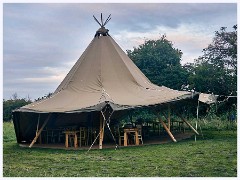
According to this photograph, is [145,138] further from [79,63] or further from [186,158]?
[186,158]

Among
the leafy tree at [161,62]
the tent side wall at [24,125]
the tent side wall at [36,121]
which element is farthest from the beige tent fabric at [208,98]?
the leafy tree at [161,62]

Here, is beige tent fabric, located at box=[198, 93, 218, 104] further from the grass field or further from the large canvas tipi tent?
the grass field

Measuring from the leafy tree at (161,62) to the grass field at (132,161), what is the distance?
10.2 meters

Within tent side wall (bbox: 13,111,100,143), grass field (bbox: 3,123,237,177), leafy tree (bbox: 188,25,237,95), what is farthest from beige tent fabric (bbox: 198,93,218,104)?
tent side wall (bbox: 13,111,100,143)

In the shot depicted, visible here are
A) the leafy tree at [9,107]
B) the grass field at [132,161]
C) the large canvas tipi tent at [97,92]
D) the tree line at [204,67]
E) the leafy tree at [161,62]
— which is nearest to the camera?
the grass field at [132,161]

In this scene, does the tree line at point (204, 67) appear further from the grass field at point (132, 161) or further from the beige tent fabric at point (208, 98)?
the grass field at point (132, 161)

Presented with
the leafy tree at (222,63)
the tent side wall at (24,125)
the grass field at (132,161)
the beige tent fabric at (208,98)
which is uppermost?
the leafy tree at (222,63)

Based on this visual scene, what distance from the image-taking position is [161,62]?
22.8 m

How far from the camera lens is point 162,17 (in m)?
15.5

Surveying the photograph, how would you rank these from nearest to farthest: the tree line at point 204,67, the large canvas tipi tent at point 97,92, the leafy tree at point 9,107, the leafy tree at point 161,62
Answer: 1. the large canvas tipi tent at point 97,92
2. the tree line at point 204,67
3. the leafy tree at point 161,62
4. the leafy tree at point 9,107

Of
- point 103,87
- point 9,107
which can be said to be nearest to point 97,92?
point 103,87

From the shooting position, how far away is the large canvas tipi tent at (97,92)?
438 inches

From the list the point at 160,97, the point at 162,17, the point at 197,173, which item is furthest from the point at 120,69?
the point at 197,173

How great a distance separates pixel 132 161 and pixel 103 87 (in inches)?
177
